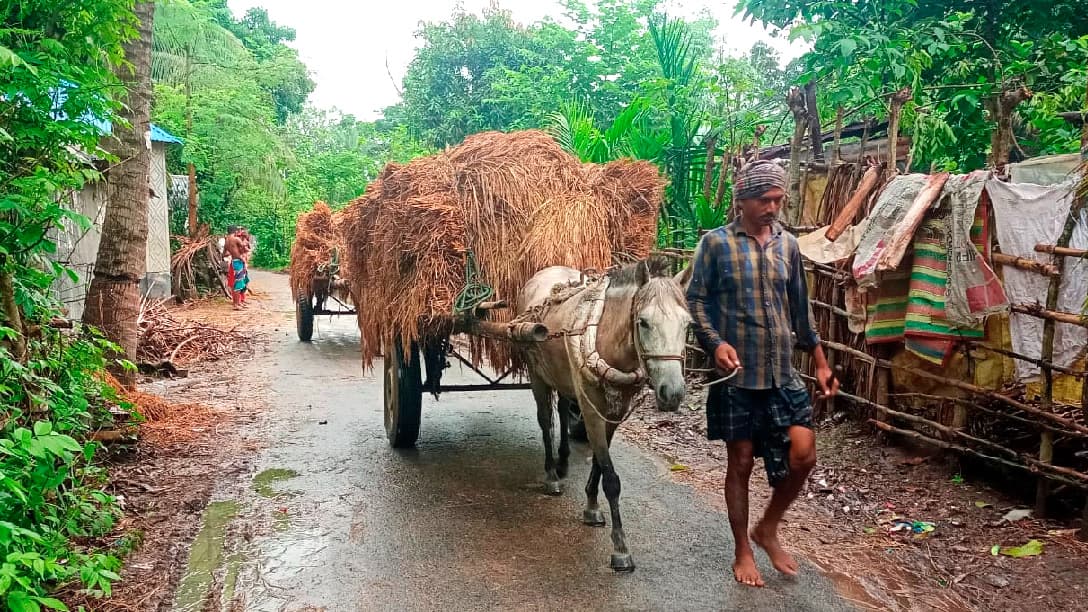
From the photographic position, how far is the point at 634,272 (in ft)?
12.1

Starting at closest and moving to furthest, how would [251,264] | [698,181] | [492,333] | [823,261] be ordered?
1. [492,333]
2. [823,261]
3. [698,181]
4. [251,264]

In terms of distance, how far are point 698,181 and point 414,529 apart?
5.67 meters

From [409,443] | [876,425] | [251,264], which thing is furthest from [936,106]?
[251,264]

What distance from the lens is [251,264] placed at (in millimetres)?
28734

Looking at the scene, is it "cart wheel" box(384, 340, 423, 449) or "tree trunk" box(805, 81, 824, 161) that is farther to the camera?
"tree trunk" box(805, 81, 824, 161)

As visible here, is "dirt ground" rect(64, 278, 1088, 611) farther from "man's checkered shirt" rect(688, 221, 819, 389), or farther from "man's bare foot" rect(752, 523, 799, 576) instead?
"man's checkered shirt" rect(688, 221, 819, 389)

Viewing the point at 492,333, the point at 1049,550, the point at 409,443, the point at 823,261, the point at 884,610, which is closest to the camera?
the point at 884,610

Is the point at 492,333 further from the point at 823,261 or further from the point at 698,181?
the point at 698,181

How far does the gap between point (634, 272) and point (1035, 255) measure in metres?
2.51

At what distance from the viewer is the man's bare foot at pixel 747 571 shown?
3.61m

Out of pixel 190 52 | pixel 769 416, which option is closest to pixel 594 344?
pixel 769 416

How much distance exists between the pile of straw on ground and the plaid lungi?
2.09 meters

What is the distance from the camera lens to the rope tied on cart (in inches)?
198

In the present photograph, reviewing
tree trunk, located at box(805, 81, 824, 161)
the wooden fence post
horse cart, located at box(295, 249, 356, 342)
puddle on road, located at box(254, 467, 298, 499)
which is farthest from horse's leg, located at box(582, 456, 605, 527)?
horse cart, located at box(295, 249, 356, 342)
